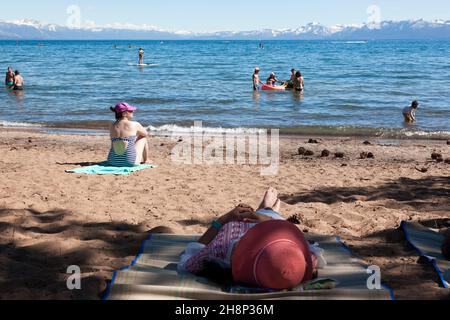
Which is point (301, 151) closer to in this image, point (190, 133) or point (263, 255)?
point (190, 133)

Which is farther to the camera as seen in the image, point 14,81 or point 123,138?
point 14,81

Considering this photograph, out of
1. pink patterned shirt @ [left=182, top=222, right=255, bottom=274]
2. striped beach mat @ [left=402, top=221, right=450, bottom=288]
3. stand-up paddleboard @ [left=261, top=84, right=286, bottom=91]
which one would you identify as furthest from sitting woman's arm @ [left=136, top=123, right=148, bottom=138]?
stand-up paddleboard @ [left=261, top=84, right=286, bottom=91]

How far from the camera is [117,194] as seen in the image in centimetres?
648

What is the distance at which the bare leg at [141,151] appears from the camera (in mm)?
8302

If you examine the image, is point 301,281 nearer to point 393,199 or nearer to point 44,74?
point 393,199

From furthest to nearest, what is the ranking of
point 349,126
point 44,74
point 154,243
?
point 44,74 < point 349,126 < point 154,243

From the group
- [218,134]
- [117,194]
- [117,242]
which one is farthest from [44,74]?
[117,242]

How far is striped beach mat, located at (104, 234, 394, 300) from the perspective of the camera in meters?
3.18

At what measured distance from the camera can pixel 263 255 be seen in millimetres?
3188

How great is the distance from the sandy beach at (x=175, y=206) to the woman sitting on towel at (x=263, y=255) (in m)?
0.70

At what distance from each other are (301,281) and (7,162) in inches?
257

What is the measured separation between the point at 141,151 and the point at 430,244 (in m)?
5.01

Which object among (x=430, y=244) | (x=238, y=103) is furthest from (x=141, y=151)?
(x=238, y=103)
